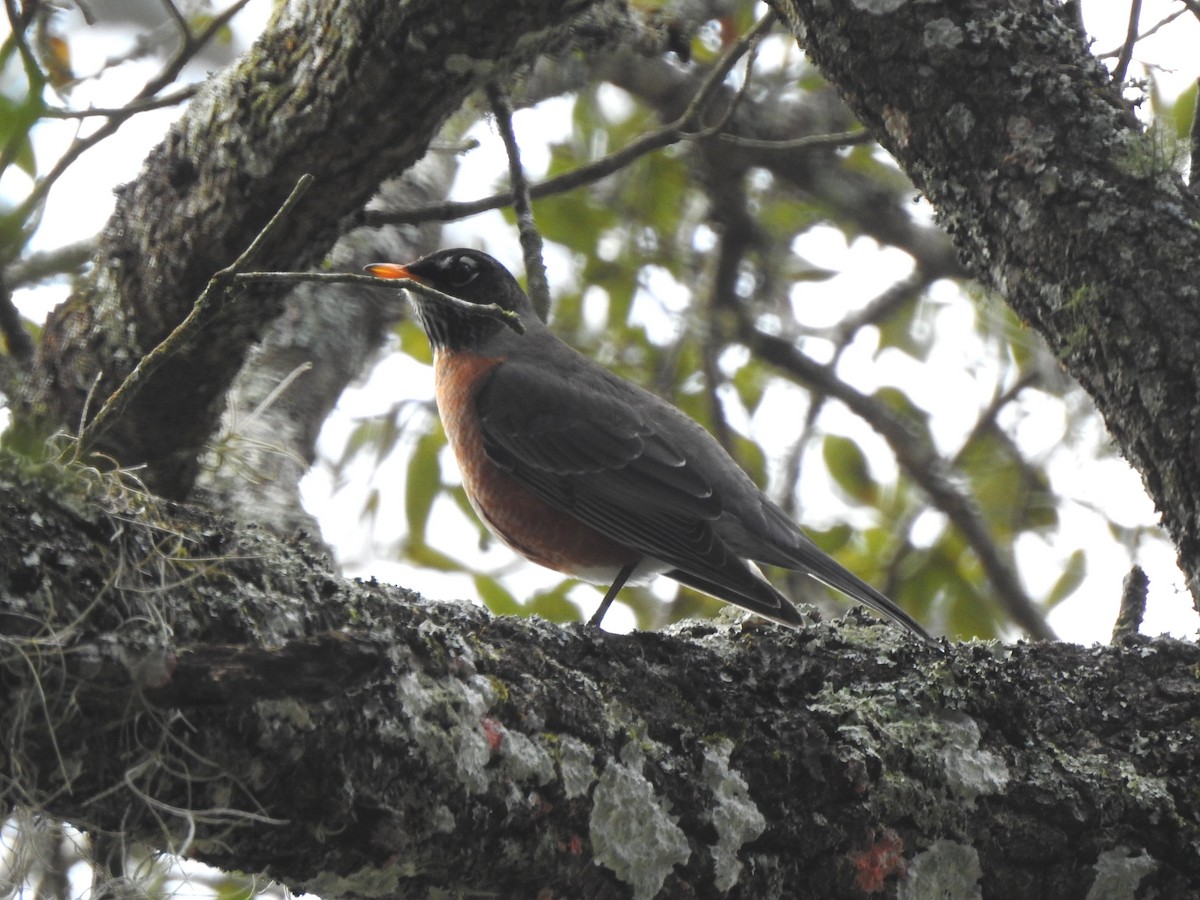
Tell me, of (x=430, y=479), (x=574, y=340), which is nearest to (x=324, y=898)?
(x=430, y=479)

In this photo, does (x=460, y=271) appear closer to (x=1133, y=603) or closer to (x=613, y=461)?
(x=613, y=461)

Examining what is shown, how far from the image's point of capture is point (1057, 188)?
8.77 feet

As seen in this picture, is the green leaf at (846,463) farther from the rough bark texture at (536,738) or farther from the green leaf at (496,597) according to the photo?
the rough bark texture at (536,738)

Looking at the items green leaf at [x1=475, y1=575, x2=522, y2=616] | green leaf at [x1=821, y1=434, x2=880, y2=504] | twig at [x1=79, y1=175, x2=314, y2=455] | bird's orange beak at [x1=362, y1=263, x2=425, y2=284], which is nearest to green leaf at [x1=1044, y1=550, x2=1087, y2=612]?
green leaf at [x1=821, y1=434, x2=880, y2=504]

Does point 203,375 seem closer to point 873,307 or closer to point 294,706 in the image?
point 294,706

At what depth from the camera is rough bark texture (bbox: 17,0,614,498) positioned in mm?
2832

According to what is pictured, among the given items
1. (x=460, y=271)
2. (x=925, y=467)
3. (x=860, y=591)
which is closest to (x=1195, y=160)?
(x=860, y=591)

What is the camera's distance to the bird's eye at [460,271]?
16.8 feet

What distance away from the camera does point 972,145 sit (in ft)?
9.07

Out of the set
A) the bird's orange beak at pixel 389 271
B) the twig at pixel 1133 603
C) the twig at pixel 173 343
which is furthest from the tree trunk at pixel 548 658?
the bird's orange beak at pixel 389 271

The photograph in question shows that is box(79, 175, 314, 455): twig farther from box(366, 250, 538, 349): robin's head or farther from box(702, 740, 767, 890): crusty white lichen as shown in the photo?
box(366, 250, 538, 349): robin's head

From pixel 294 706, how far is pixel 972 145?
1.89 metres

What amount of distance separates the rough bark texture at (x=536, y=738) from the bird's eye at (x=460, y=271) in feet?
8.87

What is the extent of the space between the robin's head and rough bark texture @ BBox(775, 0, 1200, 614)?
2.29 m
